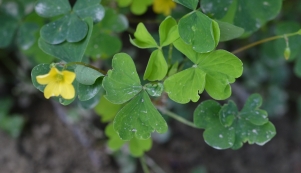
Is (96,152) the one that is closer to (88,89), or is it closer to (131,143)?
(131,143)

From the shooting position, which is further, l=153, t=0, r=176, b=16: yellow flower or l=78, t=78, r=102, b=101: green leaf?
l=153, t=0, r=176, b=16: yellow flower

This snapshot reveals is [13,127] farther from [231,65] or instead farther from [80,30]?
[231,65]

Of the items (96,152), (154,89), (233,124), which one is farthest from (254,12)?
(96,152)

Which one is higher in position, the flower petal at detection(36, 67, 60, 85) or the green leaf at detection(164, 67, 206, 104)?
the flower petal at detection(36, 67, 60, 85)

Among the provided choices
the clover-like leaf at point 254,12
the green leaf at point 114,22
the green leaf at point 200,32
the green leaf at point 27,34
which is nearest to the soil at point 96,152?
the green leaf at point 27,34

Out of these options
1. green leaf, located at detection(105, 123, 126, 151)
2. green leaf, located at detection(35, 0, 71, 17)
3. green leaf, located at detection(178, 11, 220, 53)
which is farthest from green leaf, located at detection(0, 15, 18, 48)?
green leaf, located at detection(178, 11, 220, 53)

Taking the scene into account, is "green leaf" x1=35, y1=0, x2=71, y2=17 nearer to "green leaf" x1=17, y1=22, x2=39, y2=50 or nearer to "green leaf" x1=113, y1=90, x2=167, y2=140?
"green leaf" x1=17, y1=22, x2=39, y2=50

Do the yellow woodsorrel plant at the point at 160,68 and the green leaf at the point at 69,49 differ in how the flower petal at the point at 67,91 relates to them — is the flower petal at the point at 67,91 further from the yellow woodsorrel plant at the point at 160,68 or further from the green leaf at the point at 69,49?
the green leaf at the point at 69,49
